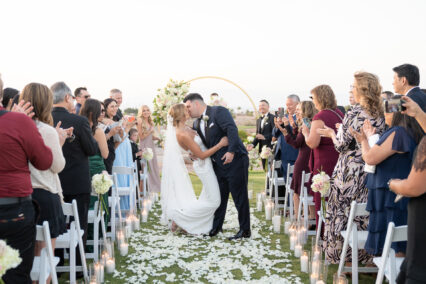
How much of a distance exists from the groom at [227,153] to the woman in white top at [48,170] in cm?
324

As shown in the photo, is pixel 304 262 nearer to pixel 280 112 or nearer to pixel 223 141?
pixel 223 141

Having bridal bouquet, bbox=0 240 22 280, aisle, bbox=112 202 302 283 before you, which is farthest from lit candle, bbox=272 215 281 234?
bridal bouquet, bbox=0 240 22 280

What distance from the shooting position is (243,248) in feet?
20.2

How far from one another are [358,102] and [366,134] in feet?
2.44

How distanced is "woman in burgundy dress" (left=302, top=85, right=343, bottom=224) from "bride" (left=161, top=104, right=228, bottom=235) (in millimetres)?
1677

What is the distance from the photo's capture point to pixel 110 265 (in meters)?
5.01

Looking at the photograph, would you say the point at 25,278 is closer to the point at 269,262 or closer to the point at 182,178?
the point at 269,262

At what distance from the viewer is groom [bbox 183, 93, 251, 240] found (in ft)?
21.7

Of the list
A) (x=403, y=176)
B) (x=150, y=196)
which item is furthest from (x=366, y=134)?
(x=150, y=196)

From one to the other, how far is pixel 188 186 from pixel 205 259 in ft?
5.92

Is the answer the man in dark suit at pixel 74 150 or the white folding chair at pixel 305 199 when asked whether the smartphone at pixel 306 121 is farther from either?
the man in dark suit at pixel 74 150

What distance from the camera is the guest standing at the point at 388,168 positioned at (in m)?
3.48

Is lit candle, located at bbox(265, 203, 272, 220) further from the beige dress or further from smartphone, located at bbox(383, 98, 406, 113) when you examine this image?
smartphone, located at bbox(383, 98, 406, 113)

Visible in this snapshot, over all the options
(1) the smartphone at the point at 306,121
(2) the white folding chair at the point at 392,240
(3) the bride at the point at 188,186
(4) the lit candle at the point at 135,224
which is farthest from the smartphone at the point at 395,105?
(4) the lit candle at the point at 135,224
